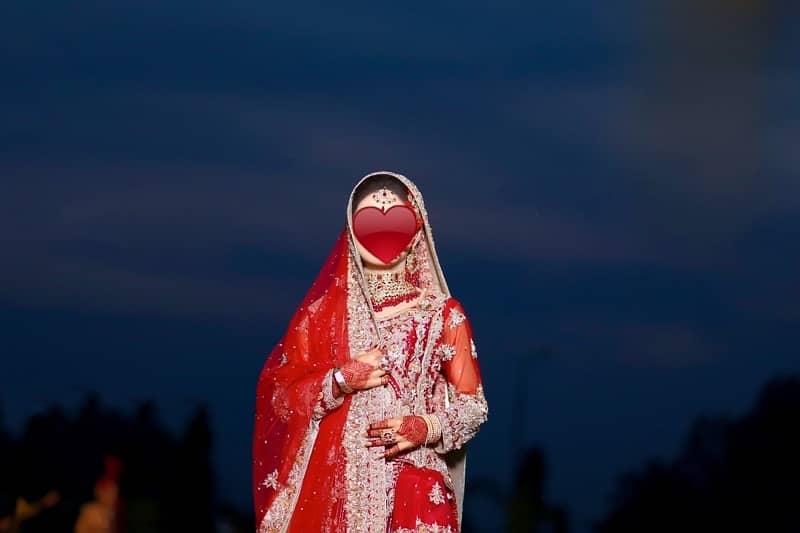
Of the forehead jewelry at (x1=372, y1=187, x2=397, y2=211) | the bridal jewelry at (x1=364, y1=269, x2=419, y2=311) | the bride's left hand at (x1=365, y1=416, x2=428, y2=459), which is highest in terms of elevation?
the forehead jewelry at (x1=372, y1=187, x2=397, y2=211)

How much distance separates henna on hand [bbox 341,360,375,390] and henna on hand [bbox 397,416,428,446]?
0.24m

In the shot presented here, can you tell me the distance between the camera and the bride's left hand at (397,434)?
263 inches

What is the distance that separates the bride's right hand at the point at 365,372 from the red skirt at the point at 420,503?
0.37m

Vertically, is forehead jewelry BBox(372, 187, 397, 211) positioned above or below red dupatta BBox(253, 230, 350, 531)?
above

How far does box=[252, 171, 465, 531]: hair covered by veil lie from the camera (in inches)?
270

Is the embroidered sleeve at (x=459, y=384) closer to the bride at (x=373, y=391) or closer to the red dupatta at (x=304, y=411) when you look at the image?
the bride at (x=373, y=391)

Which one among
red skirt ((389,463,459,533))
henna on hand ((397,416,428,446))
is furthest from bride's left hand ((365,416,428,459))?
red skirt ((389,463,459,533))
